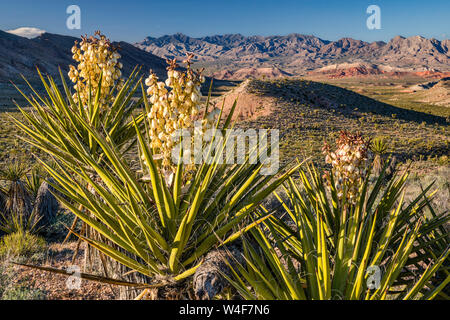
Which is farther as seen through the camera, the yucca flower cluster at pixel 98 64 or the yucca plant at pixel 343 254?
the yucca flower cluster at pixel 98 64

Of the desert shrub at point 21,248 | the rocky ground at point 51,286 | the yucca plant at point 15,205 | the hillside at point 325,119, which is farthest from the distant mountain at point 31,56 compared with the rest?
the rocky ground at point 51,286

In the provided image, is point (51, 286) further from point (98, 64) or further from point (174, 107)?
point (174, 107)

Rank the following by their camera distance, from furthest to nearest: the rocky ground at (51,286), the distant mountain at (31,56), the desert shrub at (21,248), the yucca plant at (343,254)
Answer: the distant mountain at (31,56) → the desert shrub at (21,248) → the rocky ground at (51,286) → the yucca plant at (343,254)

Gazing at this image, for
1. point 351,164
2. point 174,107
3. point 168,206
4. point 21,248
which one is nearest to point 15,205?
point 21,248

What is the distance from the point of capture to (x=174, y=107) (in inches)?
63.1

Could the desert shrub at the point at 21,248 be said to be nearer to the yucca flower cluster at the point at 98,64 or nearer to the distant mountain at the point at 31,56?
the yucca flower cluster at the point at 98,64

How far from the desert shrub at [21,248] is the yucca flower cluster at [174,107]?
3.41m

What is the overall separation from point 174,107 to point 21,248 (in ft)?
12.3

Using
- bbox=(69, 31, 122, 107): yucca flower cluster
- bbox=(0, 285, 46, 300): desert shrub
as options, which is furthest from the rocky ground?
bbox=(69, 31, 122, 107): yucca flower cluster

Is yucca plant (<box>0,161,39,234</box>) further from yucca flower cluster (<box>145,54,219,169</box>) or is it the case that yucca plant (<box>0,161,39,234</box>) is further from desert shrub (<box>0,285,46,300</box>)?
yucca flower cluster (<box>145,54,219,169</box>)

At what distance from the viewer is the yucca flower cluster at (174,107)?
1.59m

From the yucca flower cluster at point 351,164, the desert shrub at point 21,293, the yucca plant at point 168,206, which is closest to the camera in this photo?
the yucca plant at point 168,206
